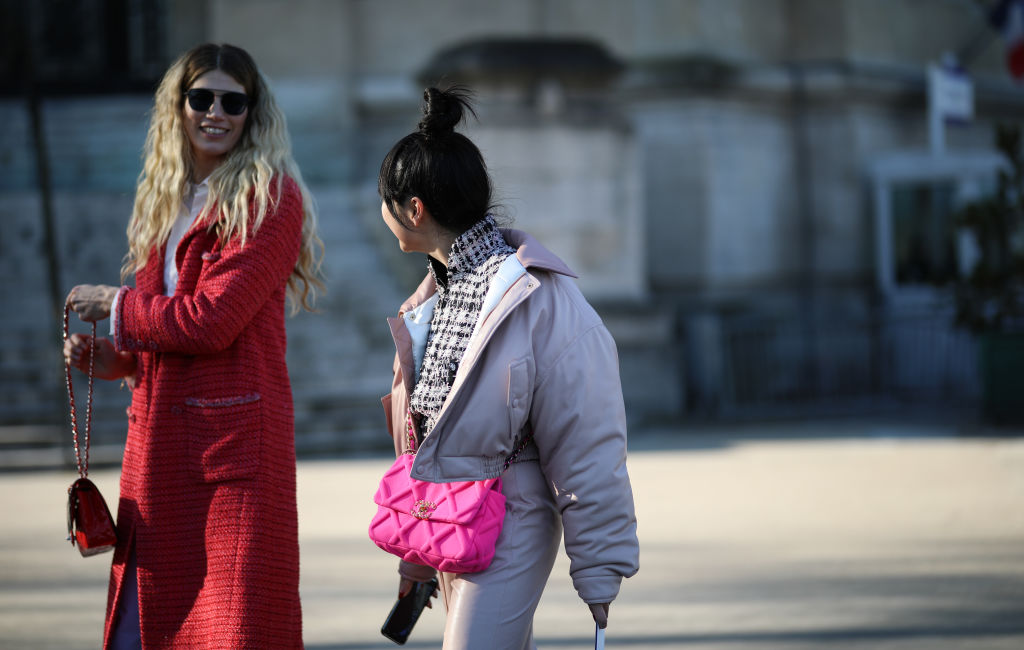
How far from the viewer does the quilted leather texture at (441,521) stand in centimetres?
272

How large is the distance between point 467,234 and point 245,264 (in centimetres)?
64

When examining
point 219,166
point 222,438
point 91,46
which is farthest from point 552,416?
point 91,46

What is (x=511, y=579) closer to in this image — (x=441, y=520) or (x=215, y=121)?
(x=441, y=520)

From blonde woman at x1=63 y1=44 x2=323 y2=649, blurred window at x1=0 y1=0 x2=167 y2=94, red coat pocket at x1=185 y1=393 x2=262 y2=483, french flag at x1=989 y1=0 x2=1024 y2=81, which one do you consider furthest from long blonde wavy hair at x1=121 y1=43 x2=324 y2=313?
french flag at x1=989 y1=0 x2=1024 y2=81

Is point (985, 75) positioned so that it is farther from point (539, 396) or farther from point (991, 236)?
point (539, 396)

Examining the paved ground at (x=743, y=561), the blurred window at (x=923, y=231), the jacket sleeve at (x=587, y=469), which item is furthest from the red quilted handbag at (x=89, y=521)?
the blurred window at (x=923, y=231)

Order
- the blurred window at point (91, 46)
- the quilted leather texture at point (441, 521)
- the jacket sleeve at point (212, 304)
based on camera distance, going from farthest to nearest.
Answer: the blurred window at point (91, 46), the jacket sleeve at point (212, 304), the quilted leather texture at point (441, 521)

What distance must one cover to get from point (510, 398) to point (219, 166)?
1.19m

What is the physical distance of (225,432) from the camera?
308cm

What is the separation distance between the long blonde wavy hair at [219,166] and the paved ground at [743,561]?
212 centimetres

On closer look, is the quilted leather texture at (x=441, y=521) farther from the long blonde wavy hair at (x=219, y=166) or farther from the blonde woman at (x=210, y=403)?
the long blonde wavy hair at (x=219, y=166)

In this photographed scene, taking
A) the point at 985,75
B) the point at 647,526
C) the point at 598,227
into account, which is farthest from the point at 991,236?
the point at 985,75

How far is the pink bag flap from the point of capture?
9.02 feet

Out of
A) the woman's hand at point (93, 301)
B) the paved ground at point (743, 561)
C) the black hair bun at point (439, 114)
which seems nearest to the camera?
the black hair bun at point (439, 114)
